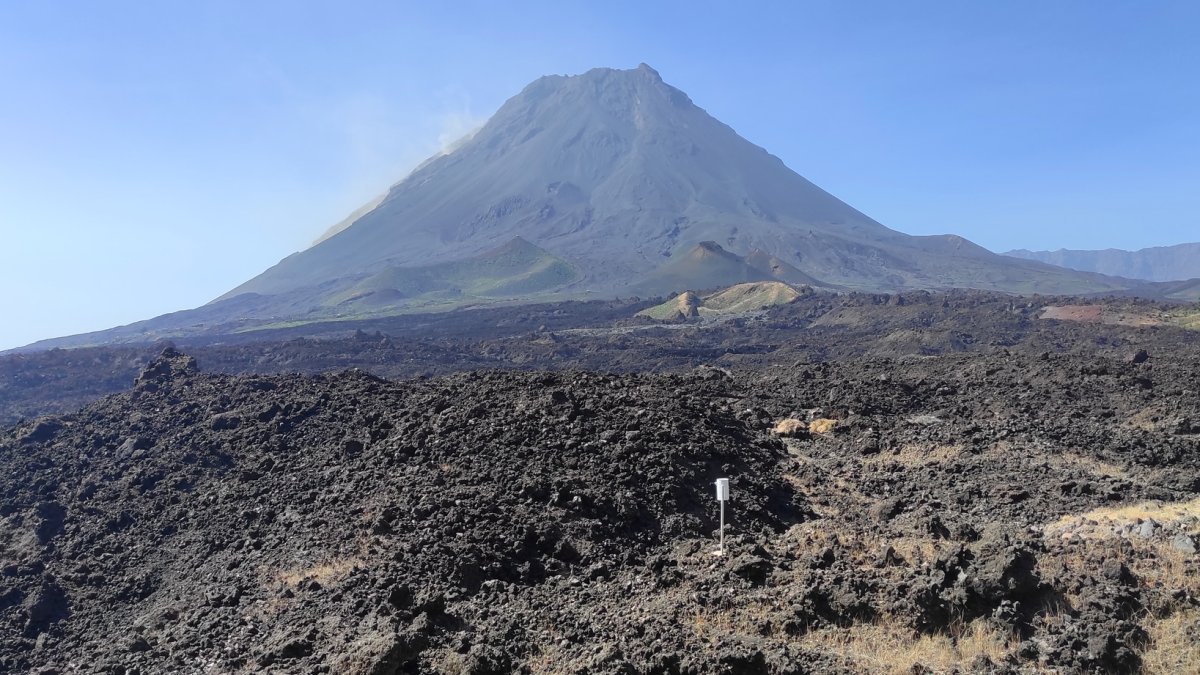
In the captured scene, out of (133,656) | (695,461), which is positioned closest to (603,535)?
(695,461)

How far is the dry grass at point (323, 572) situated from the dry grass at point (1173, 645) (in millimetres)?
8661

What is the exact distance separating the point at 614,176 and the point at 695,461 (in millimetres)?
163847

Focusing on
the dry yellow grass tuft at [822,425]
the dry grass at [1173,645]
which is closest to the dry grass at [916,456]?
the dry yellow grass tuft at [822,425]

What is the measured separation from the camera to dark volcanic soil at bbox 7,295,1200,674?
8.06 metres

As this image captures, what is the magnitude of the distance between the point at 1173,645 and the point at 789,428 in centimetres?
1177

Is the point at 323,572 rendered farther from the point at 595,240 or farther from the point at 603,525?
the point at 595,240

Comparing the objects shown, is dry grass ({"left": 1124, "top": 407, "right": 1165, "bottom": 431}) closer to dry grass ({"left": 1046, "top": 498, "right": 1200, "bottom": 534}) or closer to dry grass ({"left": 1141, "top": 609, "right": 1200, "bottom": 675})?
dry grass ({"left": 1046, "top": 498, "right": 1200, "bottom": 534})

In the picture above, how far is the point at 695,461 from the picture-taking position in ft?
46.7

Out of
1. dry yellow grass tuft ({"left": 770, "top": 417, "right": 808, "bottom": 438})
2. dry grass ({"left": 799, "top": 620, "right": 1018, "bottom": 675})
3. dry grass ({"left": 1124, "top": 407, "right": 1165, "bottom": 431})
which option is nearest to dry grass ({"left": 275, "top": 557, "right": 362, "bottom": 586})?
dry grass ({"left": 799, "top": 620, "right": 1018, "bottom": 675})

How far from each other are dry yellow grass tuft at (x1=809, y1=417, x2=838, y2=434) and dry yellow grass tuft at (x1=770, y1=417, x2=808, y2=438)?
211mm

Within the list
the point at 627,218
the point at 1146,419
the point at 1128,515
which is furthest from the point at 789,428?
the point at 627,218

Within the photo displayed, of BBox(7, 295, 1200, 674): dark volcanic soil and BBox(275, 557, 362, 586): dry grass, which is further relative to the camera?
BBox(275, 557, 362, 586): dry grass

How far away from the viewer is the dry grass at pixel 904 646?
7.29 meters

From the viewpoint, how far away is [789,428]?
19.0 metres
